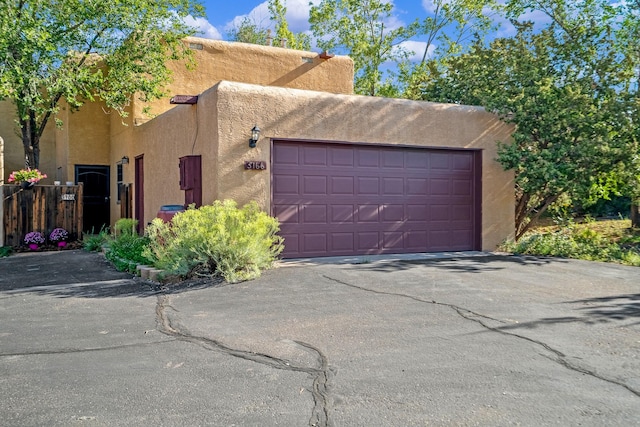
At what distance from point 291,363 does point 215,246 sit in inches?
146

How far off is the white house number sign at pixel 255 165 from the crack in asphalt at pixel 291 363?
4.08m

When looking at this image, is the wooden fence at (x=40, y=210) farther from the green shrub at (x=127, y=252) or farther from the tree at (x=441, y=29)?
the tree at (x=441, y=29)

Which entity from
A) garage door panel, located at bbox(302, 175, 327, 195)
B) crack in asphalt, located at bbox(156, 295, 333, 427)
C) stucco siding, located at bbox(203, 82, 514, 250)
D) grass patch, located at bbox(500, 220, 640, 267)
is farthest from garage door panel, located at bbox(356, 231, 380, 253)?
crack in asphalt, located at bbox(156, 295, 333, 427)

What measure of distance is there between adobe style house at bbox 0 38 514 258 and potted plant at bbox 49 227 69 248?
6.49 ft

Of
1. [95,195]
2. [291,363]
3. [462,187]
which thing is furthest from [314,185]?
[95,195]

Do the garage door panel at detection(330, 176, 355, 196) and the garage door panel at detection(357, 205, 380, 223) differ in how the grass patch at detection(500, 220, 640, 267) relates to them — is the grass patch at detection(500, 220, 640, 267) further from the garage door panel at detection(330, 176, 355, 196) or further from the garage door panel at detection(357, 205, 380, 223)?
the garage door panel at detection(330, 176, 355, 196)

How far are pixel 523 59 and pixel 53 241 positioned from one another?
42.0 feet

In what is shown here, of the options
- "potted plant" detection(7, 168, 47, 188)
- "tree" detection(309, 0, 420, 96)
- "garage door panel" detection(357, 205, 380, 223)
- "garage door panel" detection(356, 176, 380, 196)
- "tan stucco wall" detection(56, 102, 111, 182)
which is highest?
"tree" detection(309, 0, 420, 96)

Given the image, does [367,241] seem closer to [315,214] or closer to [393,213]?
[393,213]

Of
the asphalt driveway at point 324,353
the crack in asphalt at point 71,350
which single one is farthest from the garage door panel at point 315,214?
the crack in asphalt at point 71,350

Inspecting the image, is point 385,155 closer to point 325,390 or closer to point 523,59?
point 523,59

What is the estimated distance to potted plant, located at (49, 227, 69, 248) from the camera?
13.4 m

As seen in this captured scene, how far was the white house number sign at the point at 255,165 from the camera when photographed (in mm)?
9380

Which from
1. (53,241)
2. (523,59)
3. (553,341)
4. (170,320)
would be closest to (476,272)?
(553,341)
